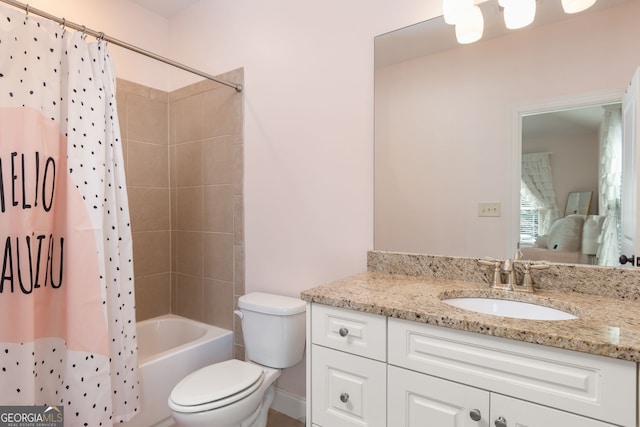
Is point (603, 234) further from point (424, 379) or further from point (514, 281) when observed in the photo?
point (424, 379)

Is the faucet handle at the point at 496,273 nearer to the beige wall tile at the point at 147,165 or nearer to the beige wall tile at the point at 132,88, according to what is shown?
the beige wall tile at the point at 147,165

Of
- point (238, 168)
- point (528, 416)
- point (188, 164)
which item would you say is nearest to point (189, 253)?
point (188, 164)

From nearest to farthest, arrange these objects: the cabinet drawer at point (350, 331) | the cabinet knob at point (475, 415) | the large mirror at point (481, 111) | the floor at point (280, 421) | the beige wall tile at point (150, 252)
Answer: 1. the cabinet knob at point (475, 415)
2. the cabinet drawer at point (350, 331)
3. the large mirror at point (481, 111)
4. the floor at point (280, 421)
5. the beige wall tile at point (150, 252)

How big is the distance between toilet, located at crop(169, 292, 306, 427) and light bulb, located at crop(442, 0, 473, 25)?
1467 millimetres

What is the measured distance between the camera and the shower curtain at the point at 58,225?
4.32 feet

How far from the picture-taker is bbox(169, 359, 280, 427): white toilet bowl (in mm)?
1387

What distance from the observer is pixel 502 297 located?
1282mm

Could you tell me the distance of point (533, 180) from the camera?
1.36 meters

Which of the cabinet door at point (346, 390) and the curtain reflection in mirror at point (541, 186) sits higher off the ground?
the curtain reflection in mirror at point (541, 186)

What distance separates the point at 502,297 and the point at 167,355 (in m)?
1.68

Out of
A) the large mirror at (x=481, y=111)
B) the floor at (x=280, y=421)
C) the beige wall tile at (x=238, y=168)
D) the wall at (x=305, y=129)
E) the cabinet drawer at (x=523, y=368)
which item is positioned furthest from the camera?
the beige wall tile at (x=238, y=168)

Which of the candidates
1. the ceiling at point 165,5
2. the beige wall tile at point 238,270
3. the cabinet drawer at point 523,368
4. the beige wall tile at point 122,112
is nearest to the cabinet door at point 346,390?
the cabinet drawer at point 523,368

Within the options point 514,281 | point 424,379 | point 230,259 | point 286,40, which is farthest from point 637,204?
point 230,259

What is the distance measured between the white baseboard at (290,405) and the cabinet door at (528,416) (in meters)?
1.32
